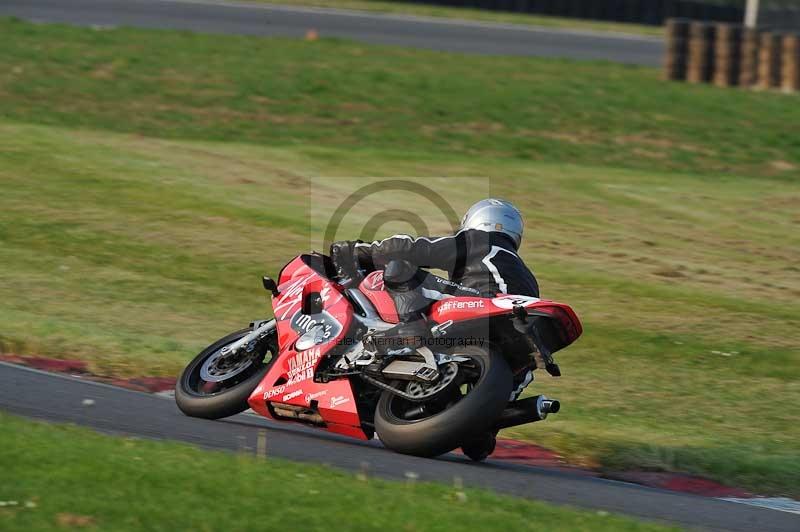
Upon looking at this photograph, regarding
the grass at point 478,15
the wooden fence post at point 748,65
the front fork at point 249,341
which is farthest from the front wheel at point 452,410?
the grass at point 478,15

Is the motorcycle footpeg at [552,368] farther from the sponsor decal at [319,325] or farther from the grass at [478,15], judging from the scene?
the grass at [478,15]

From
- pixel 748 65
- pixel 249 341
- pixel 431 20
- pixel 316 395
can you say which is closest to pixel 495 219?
pixel 316 395

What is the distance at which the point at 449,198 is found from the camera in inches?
687

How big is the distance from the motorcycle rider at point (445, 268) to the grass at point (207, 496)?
4.10 ft

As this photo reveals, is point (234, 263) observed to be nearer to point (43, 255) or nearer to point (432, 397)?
point (43, 255)

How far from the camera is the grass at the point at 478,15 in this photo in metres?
34.1

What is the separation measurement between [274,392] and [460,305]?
1.31 metres

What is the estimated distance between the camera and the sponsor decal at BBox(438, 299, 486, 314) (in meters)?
7.20

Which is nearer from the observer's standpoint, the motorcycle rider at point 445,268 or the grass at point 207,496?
the grass at point 207,496

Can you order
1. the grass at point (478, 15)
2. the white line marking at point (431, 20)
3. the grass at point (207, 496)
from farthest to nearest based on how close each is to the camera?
1. the grass at point (478, 15)
2. the white line marking at point (431, 20)
3. the grass at point (207, 496)

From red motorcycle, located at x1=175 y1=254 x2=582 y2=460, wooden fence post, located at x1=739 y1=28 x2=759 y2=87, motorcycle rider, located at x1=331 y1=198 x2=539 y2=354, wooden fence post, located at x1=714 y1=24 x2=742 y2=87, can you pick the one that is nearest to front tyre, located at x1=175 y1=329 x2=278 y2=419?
red motorcycle, located at x1=175 y1=254 x2=582 y2=460

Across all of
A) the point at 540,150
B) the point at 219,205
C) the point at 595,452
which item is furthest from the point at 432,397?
the point at 540,150

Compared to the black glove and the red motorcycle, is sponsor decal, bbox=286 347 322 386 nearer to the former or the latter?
the red motorcycle

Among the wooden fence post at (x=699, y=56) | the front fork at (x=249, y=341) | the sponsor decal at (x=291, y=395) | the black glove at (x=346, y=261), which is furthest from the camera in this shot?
the wooden fence post at (x=699, y=56)
